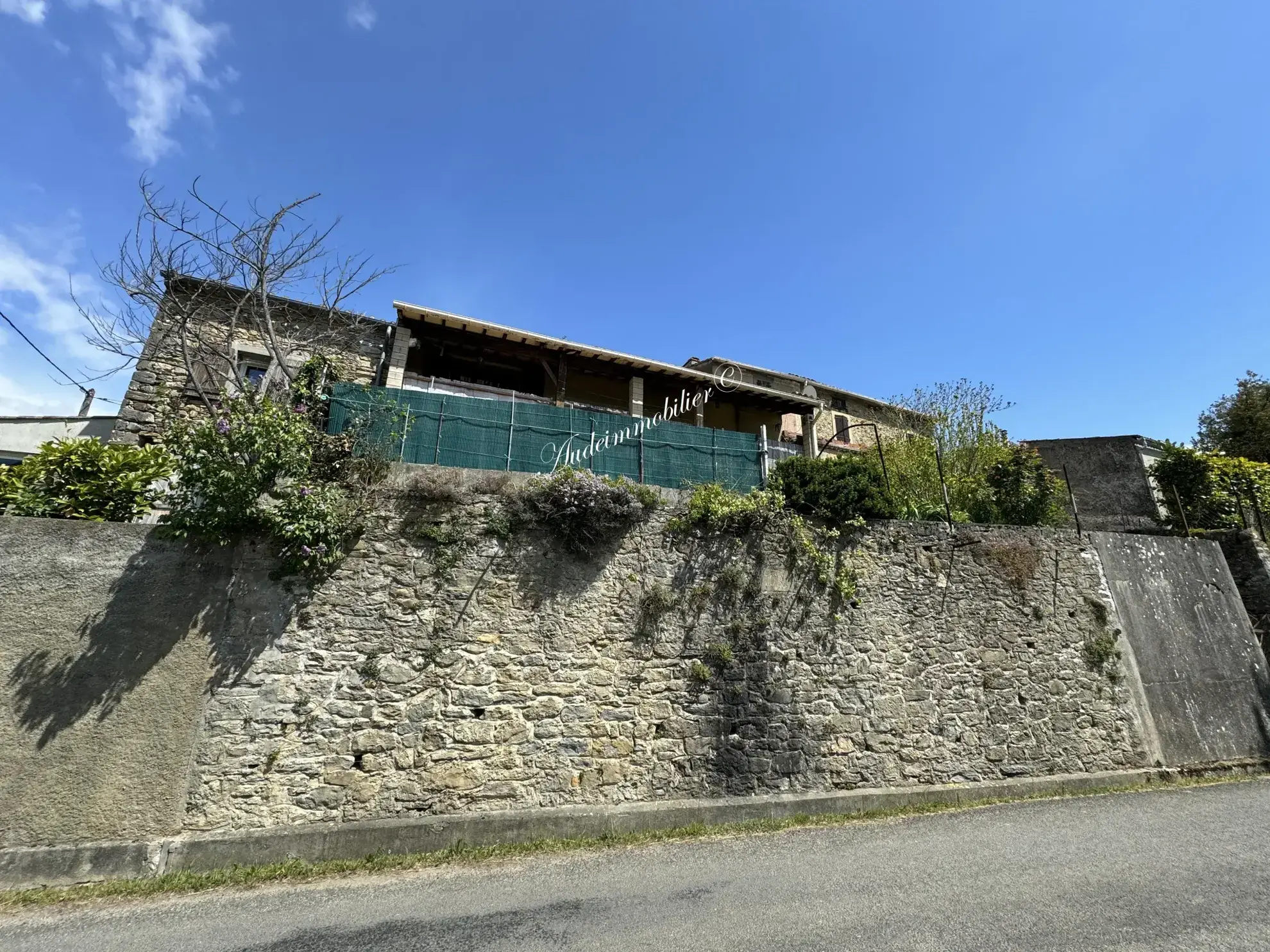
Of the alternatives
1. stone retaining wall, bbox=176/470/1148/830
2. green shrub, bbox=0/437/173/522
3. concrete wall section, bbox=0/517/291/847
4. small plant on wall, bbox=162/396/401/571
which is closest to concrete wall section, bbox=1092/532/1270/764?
stone retaining wall, bbox=176/470/1148/830

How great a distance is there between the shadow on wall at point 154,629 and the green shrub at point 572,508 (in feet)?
8.43

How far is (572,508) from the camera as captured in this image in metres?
6.80

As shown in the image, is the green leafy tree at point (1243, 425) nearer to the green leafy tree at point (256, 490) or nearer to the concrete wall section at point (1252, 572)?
the concrete wall section at point (1252, 572)

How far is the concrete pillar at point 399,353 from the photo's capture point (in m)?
12.6

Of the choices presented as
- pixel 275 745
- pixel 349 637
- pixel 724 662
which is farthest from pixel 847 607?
pixel 275 745

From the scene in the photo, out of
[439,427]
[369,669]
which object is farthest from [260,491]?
[439,427]

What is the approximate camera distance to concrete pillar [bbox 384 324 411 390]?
1260 centimetres

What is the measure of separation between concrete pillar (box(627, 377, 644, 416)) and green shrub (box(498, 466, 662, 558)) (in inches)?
330

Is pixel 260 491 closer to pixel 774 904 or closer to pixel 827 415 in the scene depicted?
pixel 774 904

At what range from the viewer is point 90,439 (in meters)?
6.05

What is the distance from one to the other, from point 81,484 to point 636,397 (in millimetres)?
11505

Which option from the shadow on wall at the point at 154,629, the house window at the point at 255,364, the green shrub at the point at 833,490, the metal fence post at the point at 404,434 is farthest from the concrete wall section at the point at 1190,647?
the house window at the point at 255,364

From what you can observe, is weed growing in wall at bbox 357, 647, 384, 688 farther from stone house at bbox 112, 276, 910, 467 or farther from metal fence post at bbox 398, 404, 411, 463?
stone house at bbox 112, 276, 910, 467

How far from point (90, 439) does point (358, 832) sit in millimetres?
5124
